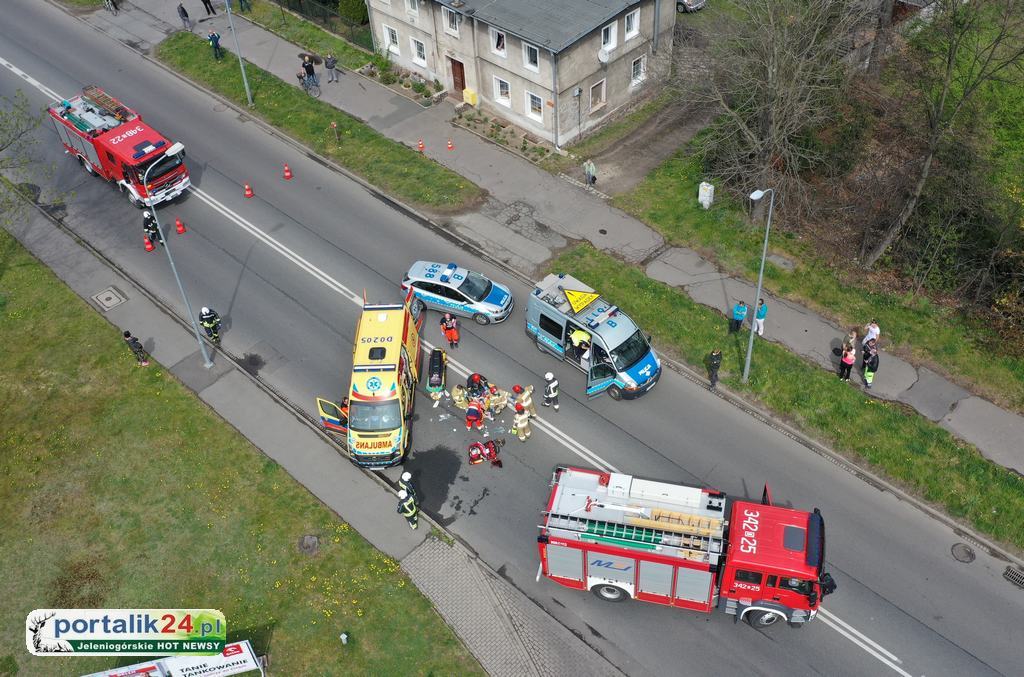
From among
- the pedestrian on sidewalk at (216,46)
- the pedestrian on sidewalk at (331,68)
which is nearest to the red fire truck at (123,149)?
the pedestrian on sidewalk at (216,46)

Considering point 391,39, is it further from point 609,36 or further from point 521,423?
point 521,423

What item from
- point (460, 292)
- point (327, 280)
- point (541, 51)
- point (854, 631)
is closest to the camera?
point (854, 631)

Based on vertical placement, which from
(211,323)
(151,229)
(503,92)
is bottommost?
(211,323)

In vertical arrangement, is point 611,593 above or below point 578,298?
below

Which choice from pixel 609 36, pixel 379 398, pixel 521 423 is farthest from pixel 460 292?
pixel 609 36

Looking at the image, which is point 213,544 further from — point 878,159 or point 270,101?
point 878,159

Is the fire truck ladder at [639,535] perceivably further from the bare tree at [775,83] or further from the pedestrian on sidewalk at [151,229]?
the pedestrian on sidewalk at [151,229]
